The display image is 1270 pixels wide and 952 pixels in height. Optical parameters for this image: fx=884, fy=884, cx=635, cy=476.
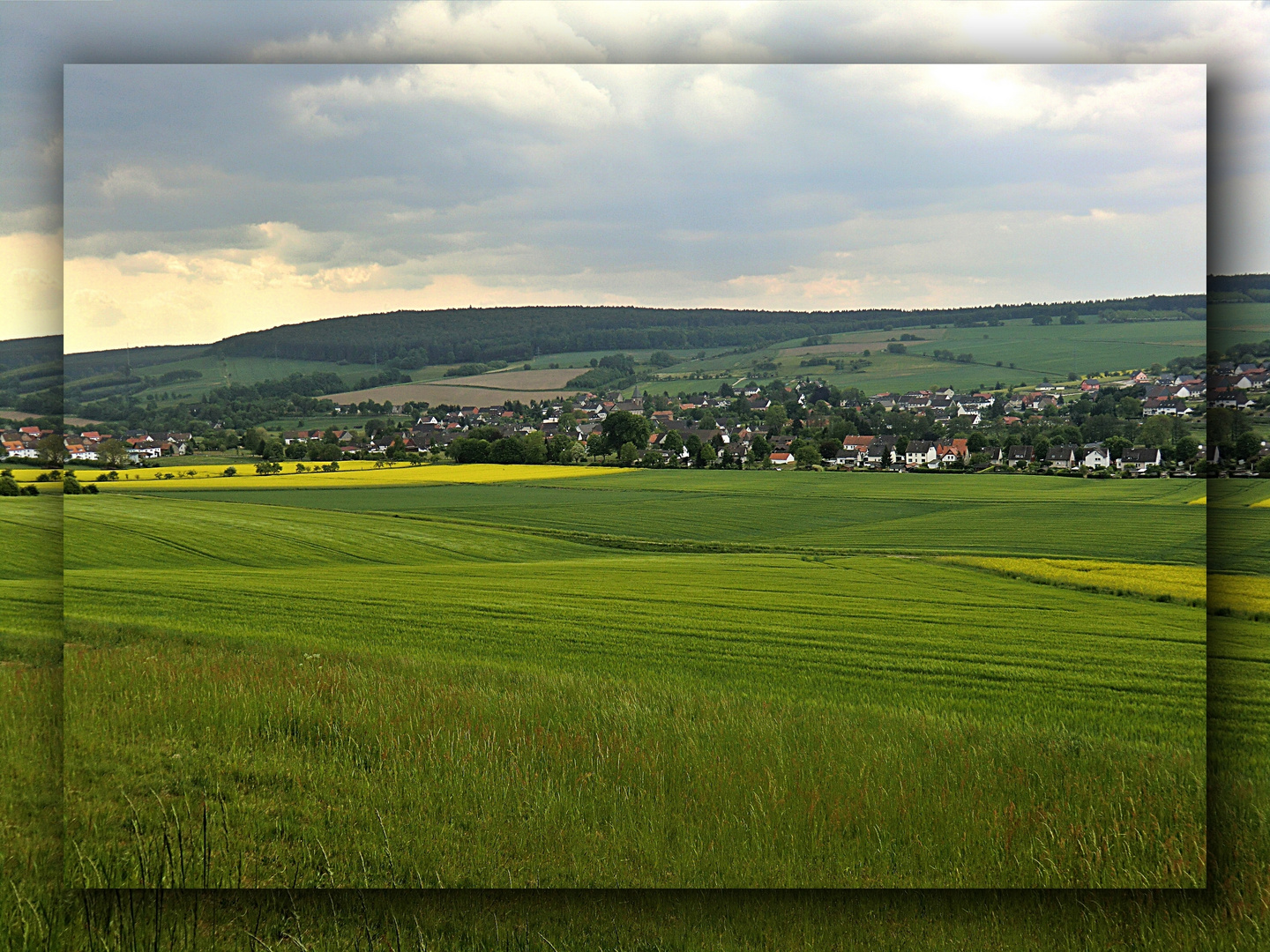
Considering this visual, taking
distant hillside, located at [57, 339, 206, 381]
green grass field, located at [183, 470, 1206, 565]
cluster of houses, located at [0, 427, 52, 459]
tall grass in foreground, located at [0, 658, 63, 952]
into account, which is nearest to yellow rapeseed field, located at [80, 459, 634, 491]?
green grass field, located at [183, 470, 1206, 565]

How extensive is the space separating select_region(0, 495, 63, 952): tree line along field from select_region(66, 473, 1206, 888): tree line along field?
0.17 meters

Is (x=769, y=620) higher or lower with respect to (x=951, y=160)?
lower

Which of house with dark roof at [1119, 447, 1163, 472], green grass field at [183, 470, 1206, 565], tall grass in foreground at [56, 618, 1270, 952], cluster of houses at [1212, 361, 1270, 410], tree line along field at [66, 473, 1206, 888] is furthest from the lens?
green grass field at [183, 470, 1206, 565]

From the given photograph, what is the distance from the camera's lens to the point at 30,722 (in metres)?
5.25

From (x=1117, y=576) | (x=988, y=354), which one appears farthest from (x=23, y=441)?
(x=1117, y=576)

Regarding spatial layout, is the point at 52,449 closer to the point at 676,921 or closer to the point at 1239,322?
the point at 676,921

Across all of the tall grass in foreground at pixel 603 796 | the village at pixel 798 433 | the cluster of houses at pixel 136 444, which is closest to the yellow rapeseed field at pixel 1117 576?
the village at pixel 798 433

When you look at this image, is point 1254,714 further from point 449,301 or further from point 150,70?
point 150,70

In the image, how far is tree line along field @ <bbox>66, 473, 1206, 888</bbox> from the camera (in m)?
4.65

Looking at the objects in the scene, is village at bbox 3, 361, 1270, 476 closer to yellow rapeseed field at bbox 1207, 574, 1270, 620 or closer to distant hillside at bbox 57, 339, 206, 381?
distant hillside at bbox 57, 339, 206, 381

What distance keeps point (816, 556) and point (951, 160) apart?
266 centimetres

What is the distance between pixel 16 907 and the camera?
4.66 meters

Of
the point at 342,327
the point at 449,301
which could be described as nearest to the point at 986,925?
the point at 449,301

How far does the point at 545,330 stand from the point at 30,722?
3975mm
